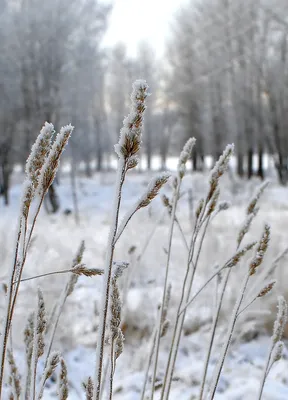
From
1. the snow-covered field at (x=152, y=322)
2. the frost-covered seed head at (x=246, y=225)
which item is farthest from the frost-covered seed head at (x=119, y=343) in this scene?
the snow-covered field at (x=152, y=322)

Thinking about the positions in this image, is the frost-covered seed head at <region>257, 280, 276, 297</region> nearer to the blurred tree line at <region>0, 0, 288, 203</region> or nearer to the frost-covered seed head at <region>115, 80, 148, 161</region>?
the frost-covered seed head at <region>115, 80, 148, 161</region>

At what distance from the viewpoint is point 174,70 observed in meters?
18.1

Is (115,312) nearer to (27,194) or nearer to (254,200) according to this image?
(27,194)

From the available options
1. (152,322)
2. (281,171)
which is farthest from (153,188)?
(281,171)

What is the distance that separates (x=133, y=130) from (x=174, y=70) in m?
18.5

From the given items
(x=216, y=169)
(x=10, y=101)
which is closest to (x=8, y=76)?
(x=10, y=101)

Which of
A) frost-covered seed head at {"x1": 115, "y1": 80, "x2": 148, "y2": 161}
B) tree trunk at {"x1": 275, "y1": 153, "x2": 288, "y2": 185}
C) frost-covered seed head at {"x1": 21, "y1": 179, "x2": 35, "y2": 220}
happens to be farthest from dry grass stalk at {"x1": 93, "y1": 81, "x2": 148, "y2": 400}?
tree trunk at {"x1": 275, "y1": 153, "x2": 288, "y2": 185}

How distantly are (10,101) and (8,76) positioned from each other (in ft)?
1.97

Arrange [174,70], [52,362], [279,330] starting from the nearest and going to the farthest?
1. [52,362]
2. [279,330]
3. [174,70]

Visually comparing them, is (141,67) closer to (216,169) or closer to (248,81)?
(248,81)

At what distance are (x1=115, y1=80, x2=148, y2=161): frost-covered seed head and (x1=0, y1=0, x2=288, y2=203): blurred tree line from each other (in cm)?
508

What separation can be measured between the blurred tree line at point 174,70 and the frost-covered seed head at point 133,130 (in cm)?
508

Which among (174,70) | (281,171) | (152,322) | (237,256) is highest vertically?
(174,70)

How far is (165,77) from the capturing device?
18453mm
